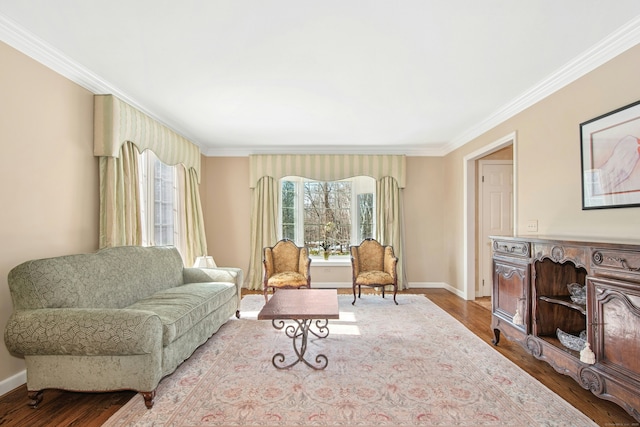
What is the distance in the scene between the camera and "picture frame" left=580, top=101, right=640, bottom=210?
242 centimetres

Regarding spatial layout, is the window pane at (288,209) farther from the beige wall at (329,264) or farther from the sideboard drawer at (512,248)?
the sideboard drawer at (512,248)

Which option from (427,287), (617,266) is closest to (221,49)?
(617,266)

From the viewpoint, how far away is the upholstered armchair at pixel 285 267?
4.88m

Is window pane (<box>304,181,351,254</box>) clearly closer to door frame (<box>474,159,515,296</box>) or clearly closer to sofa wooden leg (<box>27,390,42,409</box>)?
door frame (<box>474,159,515,296</box>)

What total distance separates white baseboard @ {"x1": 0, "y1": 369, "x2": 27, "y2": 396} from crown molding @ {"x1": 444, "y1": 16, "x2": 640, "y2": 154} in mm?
5102

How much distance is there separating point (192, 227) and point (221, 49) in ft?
10.4

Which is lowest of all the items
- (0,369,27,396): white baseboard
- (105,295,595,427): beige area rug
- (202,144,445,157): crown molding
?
(105,295,595,427): beige area rug

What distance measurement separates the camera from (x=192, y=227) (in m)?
5.22

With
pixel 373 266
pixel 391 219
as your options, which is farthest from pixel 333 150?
pixel 373 266

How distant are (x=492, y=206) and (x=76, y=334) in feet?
18.4

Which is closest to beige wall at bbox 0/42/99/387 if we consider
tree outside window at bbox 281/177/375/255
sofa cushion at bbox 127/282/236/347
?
sofa cushion at bbox 127/282/236/347

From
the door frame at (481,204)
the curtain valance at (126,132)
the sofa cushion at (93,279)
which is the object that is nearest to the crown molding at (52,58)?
the curtain valance at (126,132)

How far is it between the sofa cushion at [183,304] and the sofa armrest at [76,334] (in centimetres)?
28

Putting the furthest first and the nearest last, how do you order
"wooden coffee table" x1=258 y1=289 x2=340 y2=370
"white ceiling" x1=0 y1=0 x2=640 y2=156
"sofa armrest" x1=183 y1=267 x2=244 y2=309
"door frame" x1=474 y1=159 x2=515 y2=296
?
"door frame" x1=474 y1=159 x2=515 y2=296
"sofa armrest" x1=183 y1=267 x2=244 y2=309
"wooden coffee table" x1=258 y1=289 x2=340 y2=370
"white ceiling" x1=0 y1=0 x2=640 y2=156
